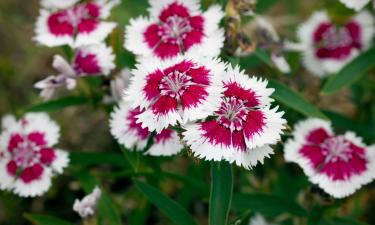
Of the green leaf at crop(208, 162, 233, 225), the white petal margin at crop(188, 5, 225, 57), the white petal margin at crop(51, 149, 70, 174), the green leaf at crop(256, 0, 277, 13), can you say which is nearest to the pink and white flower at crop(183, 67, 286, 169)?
the green leaf at crop(208, 162, 233, 225)

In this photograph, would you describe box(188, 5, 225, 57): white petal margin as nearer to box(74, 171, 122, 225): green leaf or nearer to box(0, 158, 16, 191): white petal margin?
box(74, 171, 122, 225): green leaf

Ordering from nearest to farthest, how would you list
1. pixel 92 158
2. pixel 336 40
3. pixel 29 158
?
pixel 29 158, pixel 92 158, pixel 336 40

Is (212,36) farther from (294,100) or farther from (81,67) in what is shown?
(81,67)

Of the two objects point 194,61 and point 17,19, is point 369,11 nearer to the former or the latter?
point 194,61

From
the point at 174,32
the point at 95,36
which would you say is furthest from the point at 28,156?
the point at 174,32

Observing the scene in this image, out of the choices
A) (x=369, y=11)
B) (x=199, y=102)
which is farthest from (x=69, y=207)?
(x=369, y=11)

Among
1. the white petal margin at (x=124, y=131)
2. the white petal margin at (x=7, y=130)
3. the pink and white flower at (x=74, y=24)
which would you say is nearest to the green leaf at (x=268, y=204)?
the white petal margin at (x=124, y=131)
